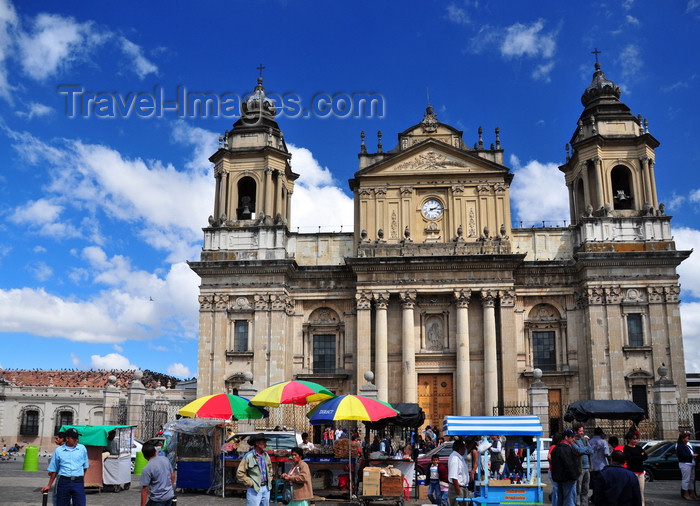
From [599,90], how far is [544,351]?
1483 centimetres

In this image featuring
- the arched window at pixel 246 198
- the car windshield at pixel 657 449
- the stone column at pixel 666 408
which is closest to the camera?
the car windshield at pixel 657 449

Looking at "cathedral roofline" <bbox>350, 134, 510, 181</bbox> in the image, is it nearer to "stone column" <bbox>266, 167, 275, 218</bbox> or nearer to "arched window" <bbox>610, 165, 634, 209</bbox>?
"stone column" <bbox>266, 167, 275, 218</bbox>

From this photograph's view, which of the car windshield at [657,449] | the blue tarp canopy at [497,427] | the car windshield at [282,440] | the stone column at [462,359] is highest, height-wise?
the stone column at [462,359]

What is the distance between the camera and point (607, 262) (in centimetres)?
3534

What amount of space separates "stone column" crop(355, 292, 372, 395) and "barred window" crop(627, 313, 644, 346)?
41.7 ft

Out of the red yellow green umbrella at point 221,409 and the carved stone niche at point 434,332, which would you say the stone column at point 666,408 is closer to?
the carved stone niche at point 434,332

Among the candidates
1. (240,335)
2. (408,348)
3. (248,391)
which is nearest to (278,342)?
(240,335)

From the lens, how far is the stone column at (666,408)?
30.1m

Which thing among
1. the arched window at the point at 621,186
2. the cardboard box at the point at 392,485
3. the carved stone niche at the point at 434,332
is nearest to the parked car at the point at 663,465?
the cardboard box at the point at 392,485

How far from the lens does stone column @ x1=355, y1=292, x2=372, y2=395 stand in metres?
35.2

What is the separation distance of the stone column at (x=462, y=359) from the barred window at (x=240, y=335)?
10.8m

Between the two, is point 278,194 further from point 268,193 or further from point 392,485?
point 392,485

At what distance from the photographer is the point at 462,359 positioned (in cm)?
3500

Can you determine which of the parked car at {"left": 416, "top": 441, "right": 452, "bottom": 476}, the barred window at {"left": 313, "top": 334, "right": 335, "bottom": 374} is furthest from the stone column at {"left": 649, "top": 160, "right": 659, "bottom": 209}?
the parked car at {"left": 416, "top": 441, "right": 452, "bottom": 476}
